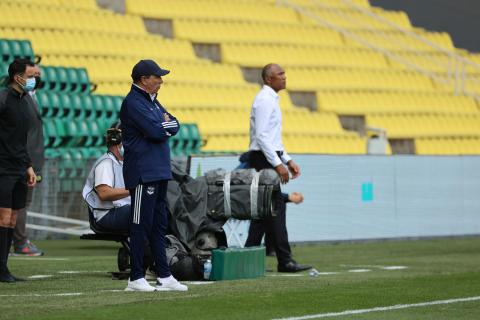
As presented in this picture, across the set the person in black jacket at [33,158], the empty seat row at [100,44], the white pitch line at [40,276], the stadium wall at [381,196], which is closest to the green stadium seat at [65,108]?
the empty seat row at [100,44]

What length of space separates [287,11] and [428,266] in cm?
1750

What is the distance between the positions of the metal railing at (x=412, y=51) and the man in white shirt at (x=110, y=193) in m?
18.5

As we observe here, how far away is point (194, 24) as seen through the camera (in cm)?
2636

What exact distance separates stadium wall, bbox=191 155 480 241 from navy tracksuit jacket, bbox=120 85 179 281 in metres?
6.40

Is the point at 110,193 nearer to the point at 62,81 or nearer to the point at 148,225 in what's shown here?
the point at 148,225

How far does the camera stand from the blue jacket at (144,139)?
8594 mm

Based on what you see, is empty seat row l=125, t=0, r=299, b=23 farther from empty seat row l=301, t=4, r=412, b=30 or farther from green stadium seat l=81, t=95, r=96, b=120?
green stadium seat l=81, t=95, r=96, b=120

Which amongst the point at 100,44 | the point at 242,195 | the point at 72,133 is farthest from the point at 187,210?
the point at 100,44

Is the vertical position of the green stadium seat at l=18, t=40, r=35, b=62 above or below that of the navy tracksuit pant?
above

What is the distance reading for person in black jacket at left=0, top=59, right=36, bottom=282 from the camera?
9406 mm

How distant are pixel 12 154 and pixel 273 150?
2.53 m

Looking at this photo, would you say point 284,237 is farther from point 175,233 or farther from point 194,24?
point 194,24

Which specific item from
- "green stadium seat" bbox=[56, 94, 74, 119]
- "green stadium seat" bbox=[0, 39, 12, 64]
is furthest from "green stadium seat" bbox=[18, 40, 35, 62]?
"green stadium seat" bbox=[56, 94, 74, 119]

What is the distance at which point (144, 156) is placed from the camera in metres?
8.62
